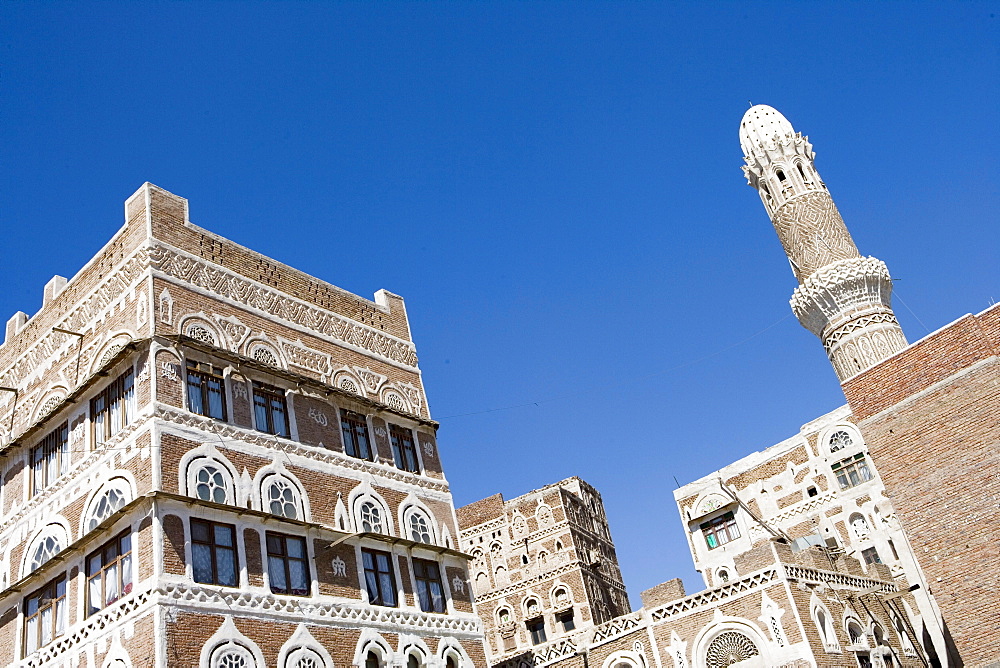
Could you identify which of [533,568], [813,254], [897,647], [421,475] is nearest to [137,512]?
[421,475]

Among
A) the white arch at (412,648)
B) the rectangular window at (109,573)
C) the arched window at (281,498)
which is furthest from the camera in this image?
the white arch at (412,648)

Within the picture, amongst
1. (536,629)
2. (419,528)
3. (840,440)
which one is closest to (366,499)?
(419,528)

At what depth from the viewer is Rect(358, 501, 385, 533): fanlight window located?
81.5ft

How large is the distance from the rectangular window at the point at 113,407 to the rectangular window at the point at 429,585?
8.73 metres

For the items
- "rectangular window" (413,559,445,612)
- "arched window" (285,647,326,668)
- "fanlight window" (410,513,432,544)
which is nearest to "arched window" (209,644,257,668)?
"arched window" (285,647,326,668)

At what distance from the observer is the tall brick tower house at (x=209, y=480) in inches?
795

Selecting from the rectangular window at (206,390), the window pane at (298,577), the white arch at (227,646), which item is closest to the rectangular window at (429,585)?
the window pane at (298,577)

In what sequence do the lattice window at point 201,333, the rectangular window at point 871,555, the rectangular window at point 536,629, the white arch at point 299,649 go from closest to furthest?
the white arch at point 299,649, the lattice window at point 201,333, the rectangular window at point 871,555, the rectangular window at point 536,629

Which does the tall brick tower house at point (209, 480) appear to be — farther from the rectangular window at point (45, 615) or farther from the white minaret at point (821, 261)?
the white minaret at point (821, 261)

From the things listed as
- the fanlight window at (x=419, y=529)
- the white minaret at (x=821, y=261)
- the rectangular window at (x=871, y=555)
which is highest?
the white minaret at (x=821, y=261)

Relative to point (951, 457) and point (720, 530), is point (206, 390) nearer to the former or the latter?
point (951, 457)

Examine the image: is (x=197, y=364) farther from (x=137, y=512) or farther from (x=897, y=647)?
(x=897, y=647)

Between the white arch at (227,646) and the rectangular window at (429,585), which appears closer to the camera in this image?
the white arch at (227,646)

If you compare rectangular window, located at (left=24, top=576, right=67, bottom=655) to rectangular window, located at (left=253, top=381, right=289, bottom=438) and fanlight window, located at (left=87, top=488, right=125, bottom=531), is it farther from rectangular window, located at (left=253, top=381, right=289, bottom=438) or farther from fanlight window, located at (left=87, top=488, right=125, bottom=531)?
rectangular window, located at (left=253, top=381, right=289, bottom=438)
